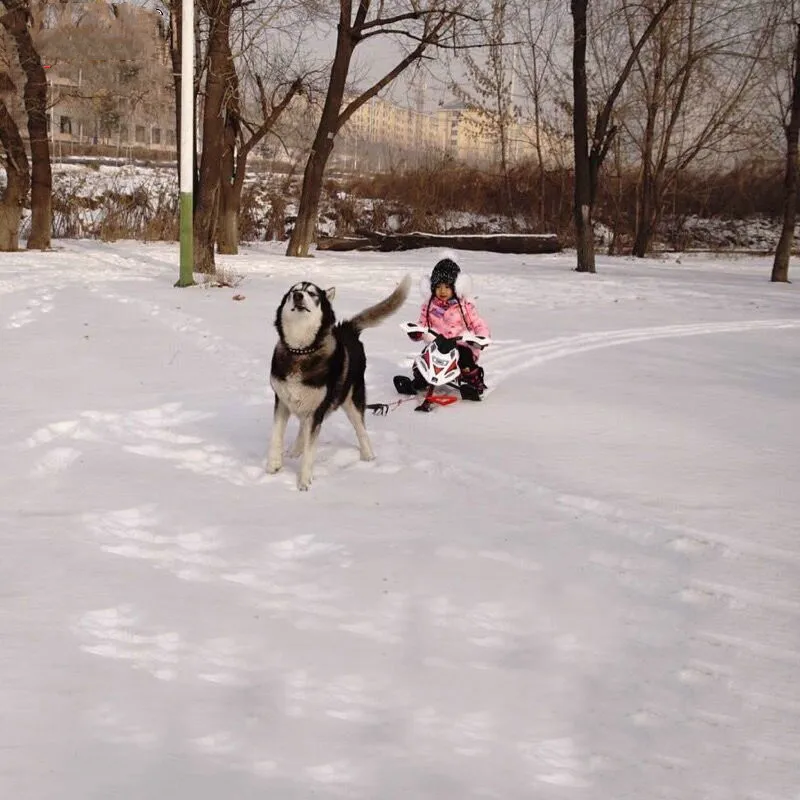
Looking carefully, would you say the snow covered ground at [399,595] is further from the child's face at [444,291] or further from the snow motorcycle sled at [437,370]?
the child's face at [444,291]

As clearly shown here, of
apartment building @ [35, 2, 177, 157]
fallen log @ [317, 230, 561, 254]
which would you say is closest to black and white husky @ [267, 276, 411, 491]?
apartment building @ [35, 2, 177, 157]

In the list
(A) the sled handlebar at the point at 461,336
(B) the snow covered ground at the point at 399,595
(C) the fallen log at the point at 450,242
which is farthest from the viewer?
(C) the fallen log at the point at 450,242

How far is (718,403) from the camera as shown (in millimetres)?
7148

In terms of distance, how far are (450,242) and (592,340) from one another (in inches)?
626

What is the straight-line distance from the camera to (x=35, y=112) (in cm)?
1681

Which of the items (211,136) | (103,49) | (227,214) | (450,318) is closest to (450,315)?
(450,318)

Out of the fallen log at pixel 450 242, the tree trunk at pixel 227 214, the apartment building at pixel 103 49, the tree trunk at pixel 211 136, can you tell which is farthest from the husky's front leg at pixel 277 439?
the fallen log at pixel 450 242

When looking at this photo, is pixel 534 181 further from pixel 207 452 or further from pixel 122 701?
pixel 122 701

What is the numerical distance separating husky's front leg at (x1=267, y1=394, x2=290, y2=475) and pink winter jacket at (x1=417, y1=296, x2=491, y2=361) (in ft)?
7.81

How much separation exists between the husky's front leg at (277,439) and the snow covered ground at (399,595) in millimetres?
119

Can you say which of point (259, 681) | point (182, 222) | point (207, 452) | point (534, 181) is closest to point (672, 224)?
point (534, 181)

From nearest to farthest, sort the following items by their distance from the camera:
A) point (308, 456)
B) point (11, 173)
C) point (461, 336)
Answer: point (308, 456)
point (461, 336)
point (11, 173)

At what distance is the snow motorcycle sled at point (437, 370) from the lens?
6711mm

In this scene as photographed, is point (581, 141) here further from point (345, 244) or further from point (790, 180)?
point (345, 244)
